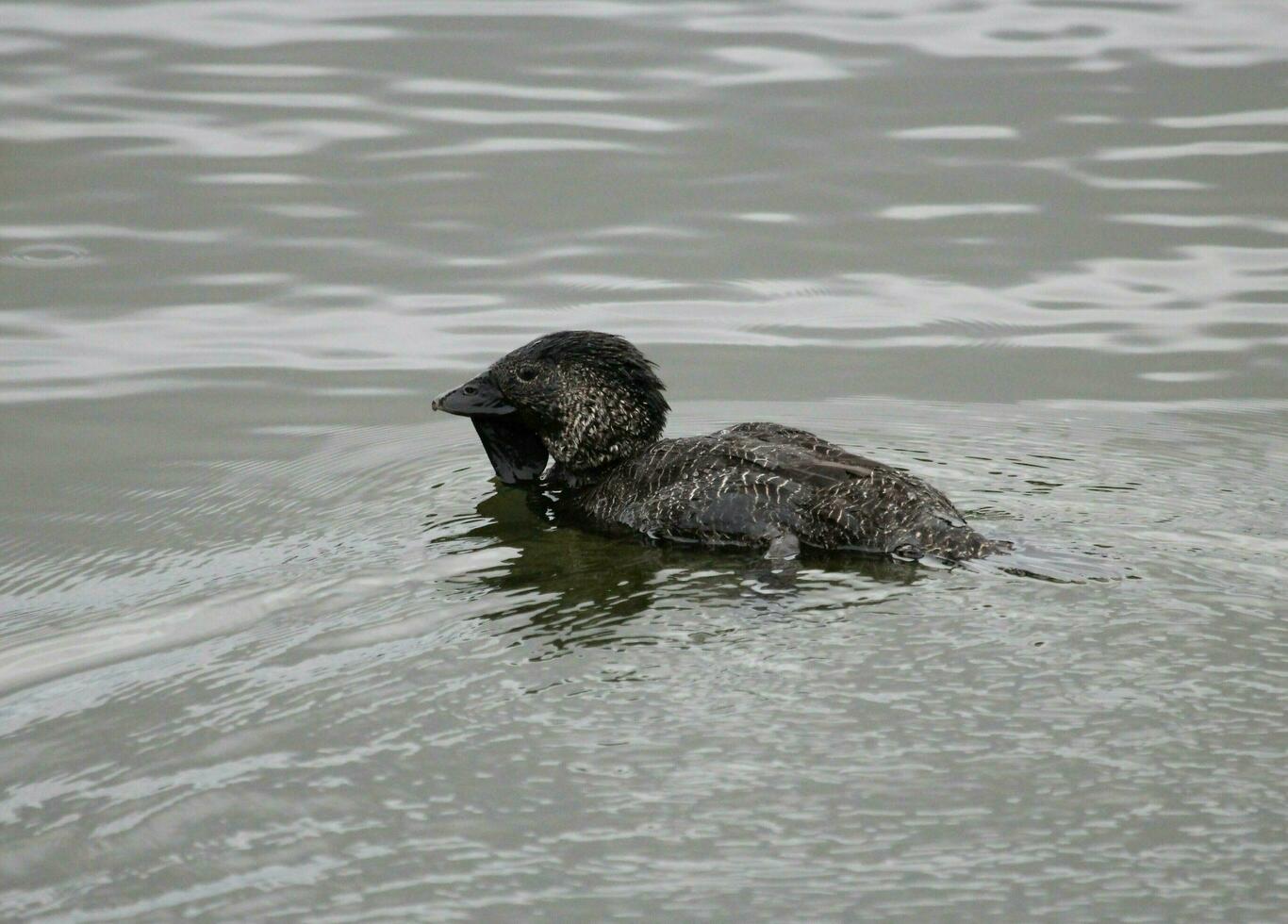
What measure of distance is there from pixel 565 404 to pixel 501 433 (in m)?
0.44

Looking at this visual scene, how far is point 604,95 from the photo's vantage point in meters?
15.8

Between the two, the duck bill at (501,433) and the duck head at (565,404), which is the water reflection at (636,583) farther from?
the duck bill at (501,433)

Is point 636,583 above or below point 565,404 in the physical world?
below

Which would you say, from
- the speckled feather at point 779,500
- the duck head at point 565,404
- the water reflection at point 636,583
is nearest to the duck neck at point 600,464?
the duck head at point 565,404

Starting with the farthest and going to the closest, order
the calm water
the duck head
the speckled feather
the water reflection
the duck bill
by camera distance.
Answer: the duck bill < the duck head < the speckled feather < the water reflection < the calm water

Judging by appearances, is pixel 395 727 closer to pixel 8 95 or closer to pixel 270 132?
pixel 270 132

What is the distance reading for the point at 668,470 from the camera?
7992mm

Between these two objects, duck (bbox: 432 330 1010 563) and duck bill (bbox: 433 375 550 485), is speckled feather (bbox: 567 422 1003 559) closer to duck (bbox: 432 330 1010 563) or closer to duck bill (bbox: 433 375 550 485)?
duck (bbox: 432 330 1010 563)

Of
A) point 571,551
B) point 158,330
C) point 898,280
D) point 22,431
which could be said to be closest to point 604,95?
point 898,280

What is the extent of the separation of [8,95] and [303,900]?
12555 millimetres

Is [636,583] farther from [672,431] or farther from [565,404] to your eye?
[672,431]

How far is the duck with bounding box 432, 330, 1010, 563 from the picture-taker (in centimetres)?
735

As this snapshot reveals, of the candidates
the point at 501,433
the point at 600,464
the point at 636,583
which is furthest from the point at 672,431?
the point at 636,583

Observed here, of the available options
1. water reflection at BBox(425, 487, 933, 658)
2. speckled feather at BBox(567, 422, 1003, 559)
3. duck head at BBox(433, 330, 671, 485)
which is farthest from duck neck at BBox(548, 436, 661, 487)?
water reflection at BBox(425, 487, 933, 658)
